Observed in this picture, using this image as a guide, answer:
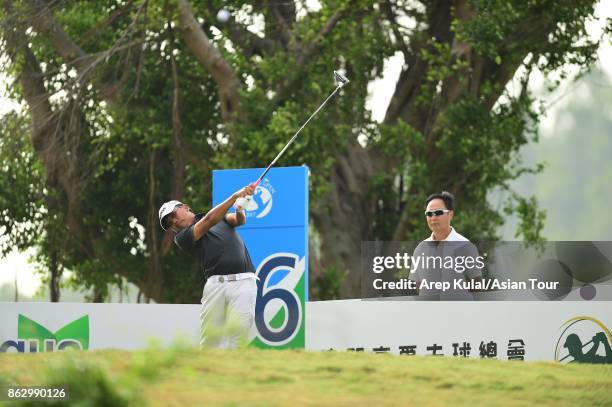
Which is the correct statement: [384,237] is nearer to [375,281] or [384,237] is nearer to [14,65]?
[14,65]

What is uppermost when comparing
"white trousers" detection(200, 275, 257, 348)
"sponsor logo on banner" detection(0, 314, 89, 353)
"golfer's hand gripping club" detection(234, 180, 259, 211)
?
"golfer's hand gripping club" detection(234, 180, 259, 211)

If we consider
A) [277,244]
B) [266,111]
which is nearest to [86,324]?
A: [277,244]

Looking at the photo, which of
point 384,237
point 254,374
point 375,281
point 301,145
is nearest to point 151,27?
point 301,145

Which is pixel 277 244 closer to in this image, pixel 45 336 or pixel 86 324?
pixel 86 324

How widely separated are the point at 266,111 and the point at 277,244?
6028 mm

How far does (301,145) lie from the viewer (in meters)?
16.8

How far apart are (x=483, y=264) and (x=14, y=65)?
9.01m

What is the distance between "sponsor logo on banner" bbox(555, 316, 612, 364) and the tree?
22.7ft

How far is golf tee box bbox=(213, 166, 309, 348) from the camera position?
451 inches

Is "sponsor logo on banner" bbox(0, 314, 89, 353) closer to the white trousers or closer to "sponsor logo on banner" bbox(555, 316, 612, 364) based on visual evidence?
the white trousers

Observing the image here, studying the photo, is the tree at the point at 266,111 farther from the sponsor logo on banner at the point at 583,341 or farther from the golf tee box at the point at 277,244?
the sponsor logo on banner at the point at 583,341

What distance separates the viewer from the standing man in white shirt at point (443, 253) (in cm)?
965

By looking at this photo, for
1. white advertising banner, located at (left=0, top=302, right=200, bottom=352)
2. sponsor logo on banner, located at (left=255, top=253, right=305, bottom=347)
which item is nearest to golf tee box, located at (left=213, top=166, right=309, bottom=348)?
sponsor logo on banner, located at (left=255, top=253, right=305, bottom=347)

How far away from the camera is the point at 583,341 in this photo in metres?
10.7
